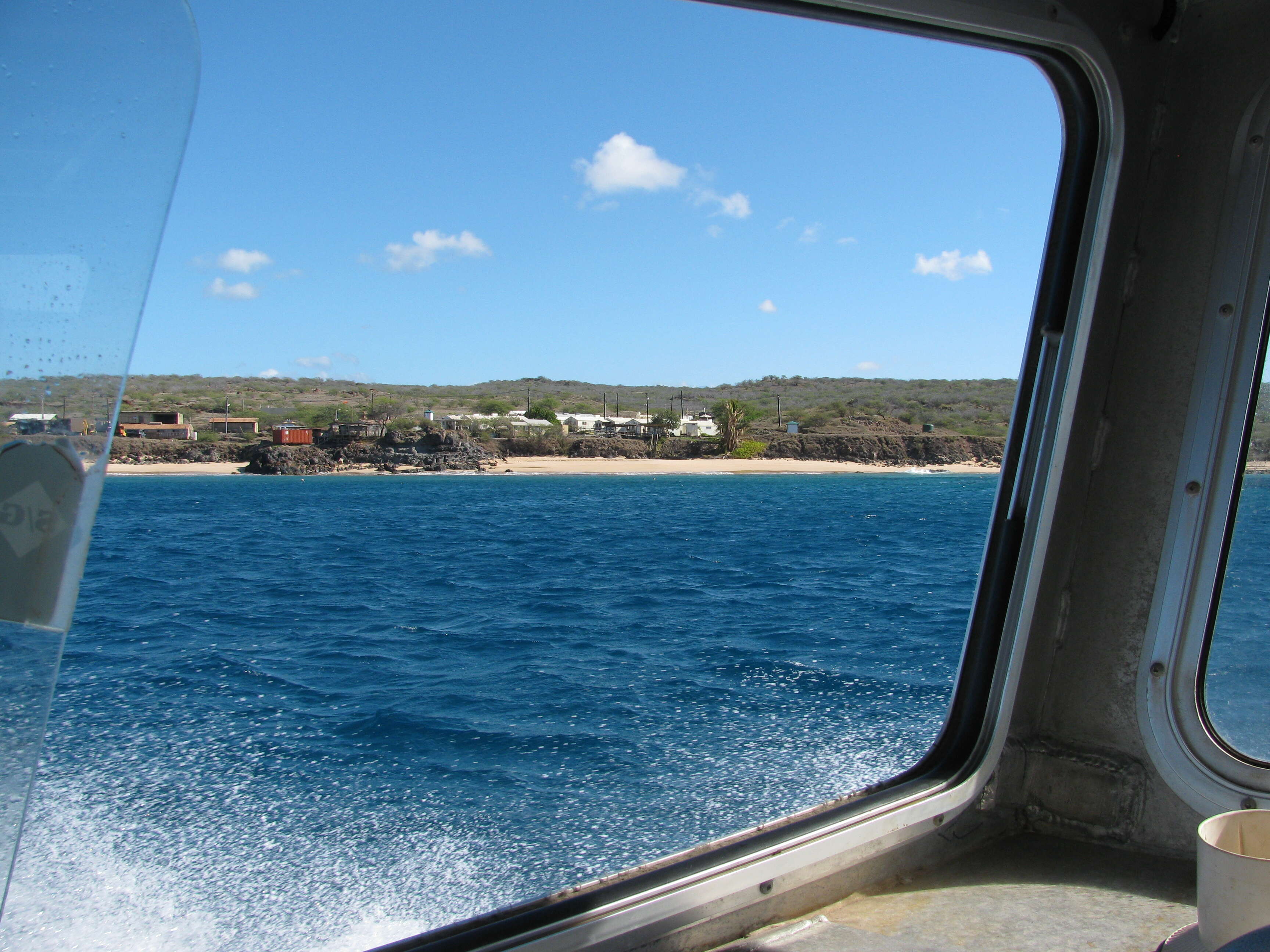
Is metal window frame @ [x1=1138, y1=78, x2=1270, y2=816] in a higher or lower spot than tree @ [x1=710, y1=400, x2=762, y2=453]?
lower

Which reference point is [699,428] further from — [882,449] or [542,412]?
[882,449]

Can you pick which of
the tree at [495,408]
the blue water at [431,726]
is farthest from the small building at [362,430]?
the blue water at [431,726]

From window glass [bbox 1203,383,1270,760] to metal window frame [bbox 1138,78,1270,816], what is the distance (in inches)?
0.9

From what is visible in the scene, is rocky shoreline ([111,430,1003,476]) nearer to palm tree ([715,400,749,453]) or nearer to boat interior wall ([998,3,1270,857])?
palm tree ([715,400,749,453])

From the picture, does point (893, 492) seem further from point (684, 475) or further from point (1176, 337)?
point (1176, 337)

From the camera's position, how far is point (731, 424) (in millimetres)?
52000

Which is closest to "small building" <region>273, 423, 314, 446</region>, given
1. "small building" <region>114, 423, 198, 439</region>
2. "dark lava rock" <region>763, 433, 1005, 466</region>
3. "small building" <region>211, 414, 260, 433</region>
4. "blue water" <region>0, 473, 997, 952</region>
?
"small building" <region>211, 414, 260, 433</region>

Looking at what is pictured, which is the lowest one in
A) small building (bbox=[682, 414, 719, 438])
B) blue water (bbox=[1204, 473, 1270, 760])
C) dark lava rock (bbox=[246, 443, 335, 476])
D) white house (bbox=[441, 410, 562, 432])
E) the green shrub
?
dark lava rock (bbox=[246, 443, 335, 476])

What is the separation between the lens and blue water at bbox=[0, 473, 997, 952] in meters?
3.81

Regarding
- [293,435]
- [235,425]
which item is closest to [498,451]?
[293,435]

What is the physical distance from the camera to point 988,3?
1288 millimetres

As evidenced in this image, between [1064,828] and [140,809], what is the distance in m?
4.91

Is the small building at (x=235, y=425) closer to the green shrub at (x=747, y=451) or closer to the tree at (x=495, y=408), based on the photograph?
the tree at (x=495, y=408)

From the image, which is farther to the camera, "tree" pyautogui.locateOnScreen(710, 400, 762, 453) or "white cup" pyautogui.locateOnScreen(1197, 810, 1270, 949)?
"tree" pyautogui.locateOnScreen(710, 400, 762, 453)
